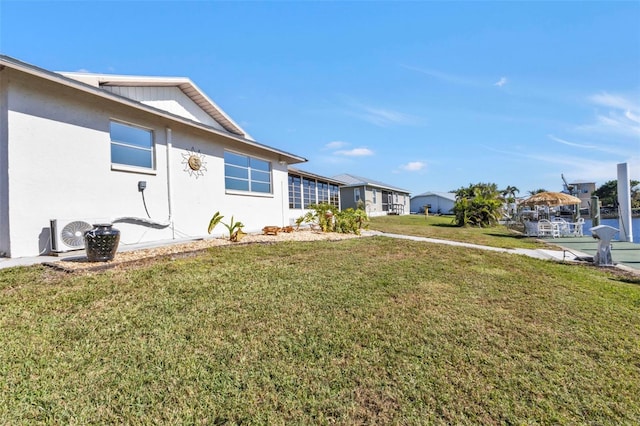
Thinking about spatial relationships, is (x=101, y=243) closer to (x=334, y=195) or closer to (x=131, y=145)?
(x=131, y=145)

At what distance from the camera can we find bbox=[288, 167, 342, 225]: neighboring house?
18.2 metres

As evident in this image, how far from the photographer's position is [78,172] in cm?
650

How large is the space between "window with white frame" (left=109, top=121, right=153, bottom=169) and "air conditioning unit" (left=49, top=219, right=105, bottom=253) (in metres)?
1.85

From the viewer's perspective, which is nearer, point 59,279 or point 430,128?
point 59,279

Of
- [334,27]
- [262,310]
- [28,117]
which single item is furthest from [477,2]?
[28,117]

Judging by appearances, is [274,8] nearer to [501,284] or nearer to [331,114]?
[331,114]

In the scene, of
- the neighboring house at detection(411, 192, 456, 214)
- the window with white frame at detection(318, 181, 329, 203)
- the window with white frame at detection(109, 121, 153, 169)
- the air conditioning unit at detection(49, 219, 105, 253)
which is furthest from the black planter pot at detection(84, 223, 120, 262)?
the neighboring house at detection(411, 192, 456, 214)

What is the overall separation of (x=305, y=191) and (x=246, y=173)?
27.1 ft

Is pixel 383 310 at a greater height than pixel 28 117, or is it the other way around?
pixel 28 117

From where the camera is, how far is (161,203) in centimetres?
842

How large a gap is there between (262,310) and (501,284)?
4668mm

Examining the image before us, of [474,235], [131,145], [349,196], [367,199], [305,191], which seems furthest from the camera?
[349,196]

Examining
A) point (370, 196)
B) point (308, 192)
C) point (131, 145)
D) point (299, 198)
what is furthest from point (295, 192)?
point (370, 196)

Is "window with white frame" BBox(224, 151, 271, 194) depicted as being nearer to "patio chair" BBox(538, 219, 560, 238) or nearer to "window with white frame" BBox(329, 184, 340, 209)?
"window with white frame" BBox(329, 184, 340, 209)
